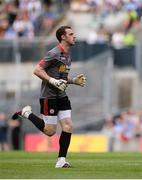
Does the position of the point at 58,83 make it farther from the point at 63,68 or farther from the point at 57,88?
the point at 63,68

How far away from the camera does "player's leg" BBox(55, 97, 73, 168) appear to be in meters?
14.5

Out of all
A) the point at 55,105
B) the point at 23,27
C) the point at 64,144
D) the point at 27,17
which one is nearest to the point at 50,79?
the point at 55,105

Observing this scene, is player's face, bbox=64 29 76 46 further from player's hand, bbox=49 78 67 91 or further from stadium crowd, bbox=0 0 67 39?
stadium crowd, bbox=0 0 67 39

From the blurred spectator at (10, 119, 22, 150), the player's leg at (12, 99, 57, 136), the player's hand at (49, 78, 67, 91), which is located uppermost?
the player's hand at (49, 78, 67, 91)

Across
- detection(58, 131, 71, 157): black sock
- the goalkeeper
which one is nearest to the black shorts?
the goalkeeper

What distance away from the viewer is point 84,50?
30359mm

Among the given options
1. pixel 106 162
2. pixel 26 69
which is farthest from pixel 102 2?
pixel 106 162

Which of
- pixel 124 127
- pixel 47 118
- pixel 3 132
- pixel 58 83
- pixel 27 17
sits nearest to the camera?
pixel 58 83

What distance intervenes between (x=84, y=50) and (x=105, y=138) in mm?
3114

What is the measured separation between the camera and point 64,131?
1461cm

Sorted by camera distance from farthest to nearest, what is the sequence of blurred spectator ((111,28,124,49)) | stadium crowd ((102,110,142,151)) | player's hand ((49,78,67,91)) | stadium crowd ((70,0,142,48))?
stadium crowd ((70,0,142,48))
blurred spectator ((111,28,124,49))
stadium crowd ((102,110,142,151))
player's hand ((49,78,67,91))

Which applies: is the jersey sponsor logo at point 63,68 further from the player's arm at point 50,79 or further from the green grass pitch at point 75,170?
the green grass pitch at point 75,170

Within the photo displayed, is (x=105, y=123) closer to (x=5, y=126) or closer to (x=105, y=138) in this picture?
(x=105, y=138)

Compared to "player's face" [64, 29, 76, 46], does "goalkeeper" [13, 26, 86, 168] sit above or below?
below
